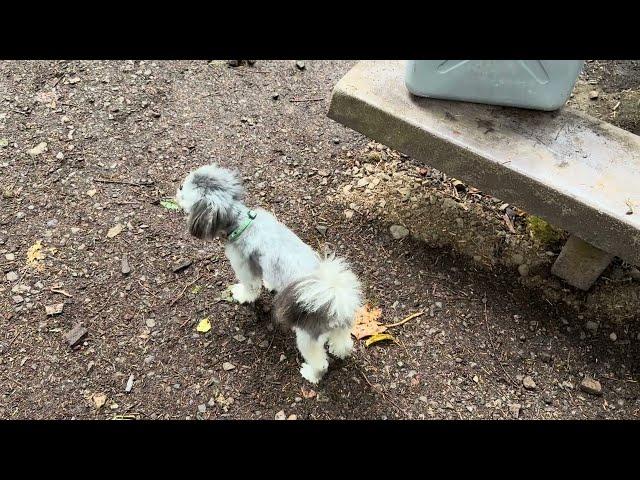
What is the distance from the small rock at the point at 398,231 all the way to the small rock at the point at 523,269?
79 cm

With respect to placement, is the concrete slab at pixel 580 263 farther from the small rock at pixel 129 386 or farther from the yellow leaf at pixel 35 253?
the yellow leaf at pixel 35 253

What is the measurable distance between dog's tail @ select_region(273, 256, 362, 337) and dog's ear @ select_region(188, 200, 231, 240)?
1.78 feet

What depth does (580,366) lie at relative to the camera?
3.15 m

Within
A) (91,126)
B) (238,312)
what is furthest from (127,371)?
(91,126)

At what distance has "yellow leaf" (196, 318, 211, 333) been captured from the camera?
10.8 ft

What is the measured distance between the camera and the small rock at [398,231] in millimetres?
3688

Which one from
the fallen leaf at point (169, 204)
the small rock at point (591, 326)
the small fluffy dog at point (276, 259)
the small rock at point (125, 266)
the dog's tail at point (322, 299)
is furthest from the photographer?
the fallen leaf at point (169, 204)

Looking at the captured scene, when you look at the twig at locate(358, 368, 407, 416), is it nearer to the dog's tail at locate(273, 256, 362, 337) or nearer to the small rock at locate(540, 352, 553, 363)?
the dog's tail at locate(273, 256, 362, 337)

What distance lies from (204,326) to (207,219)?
2.82 ft

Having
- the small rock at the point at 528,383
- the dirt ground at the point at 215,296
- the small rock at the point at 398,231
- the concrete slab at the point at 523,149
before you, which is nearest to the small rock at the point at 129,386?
the dirt ground at the point at 215,296

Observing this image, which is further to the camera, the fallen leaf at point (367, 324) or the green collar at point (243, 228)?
the fallen leaf at point (367, 324)

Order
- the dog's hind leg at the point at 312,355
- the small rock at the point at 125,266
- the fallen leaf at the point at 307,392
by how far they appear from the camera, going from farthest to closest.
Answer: the small rock at the point at 125,266
the fallen leaf at the point at 307,392
the dog's hind leg at the point at 312,355

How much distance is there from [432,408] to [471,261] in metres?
1.07

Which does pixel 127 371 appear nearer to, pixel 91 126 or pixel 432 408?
pixel 432 408
